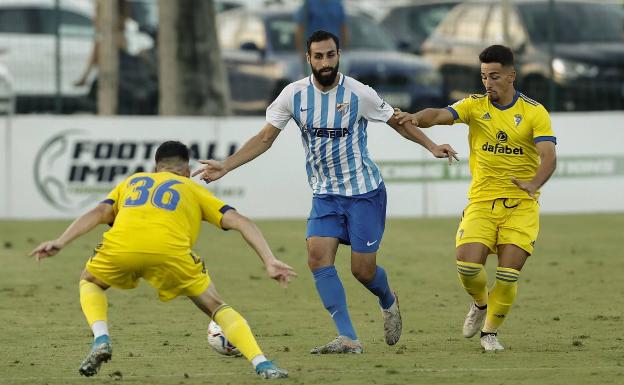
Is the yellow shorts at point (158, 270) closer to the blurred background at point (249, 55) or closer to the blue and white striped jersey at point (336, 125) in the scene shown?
the blue and white striped jersey at point (336, 125)

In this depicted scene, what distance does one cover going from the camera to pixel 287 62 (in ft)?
76.3

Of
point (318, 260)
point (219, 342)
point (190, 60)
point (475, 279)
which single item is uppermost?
point (190, 60)

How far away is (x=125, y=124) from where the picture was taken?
2000cm

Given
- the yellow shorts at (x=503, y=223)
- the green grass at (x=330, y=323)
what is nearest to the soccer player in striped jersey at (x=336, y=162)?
the yellow shorts at (x=503, y=223)

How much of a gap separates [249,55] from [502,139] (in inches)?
572

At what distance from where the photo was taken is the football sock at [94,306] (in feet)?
27.4

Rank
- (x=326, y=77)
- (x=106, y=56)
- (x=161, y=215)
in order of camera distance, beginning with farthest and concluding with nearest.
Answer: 1. (x=106, y=56)
2. (x=326, y=77)
3. (x=161, y=215)

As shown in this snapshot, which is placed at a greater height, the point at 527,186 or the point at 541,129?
the point at 541,129

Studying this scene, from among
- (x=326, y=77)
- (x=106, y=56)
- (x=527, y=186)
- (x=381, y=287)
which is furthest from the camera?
(x=106, y=56)

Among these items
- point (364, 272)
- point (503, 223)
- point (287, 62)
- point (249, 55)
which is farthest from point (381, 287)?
point (249, 55)

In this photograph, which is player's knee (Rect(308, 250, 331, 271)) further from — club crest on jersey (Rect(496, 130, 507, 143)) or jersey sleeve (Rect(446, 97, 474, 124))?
club crest on jersey (Rect(496, 130, 507, 143))

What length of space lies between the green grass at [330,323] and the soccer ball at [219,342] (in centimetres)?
11

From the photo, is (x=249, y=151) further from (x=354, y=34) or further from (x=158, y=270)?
(x=354, y=34)

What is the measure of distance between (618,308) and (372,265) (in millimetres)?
2914
